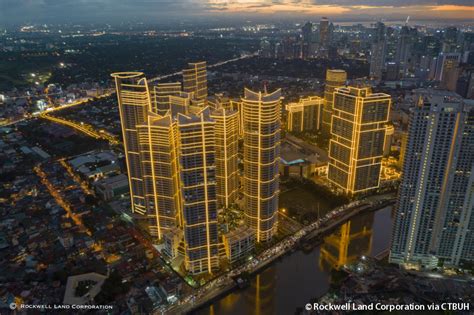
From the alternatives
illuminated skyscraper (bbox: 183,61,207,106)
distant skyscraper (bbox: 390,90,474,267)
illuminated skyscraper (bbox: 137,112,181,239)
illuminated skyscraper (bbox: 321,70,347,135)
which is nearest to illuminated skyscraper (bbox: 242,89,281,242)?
illuminated skyscraper (bbox: 137,112,181,239)

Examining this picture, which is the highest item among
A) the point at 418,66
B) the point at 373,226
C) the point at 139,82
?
the point at 139,82

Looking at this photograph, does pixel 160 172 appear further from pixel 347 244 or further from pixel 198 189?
pixel 347 244

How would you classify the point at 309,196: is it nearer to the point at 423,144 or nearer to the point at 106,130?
the point at 423,144

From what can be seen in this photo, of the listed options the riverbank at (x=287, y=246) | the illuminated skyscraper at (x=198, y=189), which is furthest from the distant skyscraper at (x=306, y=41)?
the illuminated skyscraper at (x=198, y=189)

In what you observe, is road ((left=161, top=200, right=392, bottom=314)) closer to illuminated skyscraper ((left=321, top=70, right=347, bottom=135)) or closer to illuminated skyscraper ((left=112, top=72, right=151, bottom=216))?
illuminated skyscraper ((left=112, top=72, right=151, bottom=216))

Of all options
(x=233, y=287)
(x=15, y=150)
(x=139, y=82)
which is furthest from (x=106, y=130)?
(x=233, y=287)

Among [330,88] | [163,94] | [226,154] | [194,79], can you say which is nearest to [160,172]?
[226,154]
